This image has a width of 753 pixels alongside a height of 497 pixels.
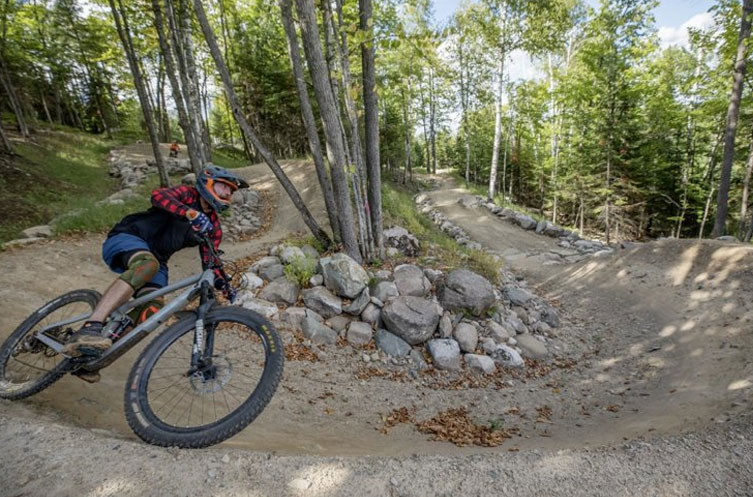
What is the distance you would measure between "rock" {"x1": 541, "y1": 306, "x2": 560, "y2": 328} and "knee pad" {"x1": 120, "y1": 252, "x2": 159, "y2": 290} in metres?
7.82

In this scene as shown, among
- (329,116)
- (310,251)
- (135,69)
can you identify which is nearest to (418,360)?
(310,251)

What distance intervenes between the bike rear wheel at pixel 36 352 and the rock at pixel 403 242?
20.9 ft

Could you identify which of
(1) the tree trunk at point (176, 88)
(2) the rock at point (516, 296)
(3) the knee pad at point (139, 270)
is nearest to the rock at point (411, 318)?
(2) the rock at point (516, 296)

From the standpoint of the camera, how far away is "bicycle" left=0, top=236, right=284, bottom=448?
99.7 inches

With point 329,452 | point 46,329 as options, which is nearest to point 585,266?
point 329,452

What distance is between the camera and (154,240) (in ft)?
11.6

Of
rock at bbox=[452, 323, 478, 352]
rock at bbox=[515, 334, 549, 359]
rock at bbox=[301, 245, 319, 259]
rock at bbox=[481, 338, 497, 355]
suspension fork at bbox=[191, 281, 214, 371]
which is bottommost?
rock at bbox=[515, 334, 549, 359]

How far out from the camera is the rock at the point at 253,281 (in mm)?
6684

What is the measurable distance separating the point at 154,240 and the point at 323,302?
10.7ft

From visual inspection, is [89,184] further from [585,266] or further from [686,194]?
[686,194]

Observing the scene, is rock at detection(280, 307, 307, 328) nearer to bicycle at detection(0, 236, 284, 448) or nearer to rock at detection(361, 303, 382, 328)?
rock at detection(361, 303, 382, 328)

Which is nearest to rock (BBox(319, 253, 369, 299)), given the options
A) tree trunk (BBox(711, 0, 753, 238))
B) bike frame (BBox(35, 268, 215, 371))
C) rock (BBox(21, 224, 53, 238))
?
bike frame (BBox(35, 268, 215, 371))

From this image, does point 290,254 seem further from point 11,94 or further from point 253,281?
point 11,94

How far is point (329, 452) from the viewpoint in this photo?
3152 millimetres
